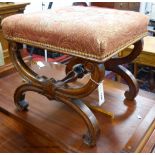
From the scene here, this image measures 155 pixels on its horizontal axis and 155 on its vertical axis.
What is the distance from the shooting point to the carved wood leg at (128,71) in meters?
0.85

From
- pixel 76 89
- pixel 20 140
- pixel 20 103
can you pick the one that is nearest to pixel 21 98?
pixel 20 103

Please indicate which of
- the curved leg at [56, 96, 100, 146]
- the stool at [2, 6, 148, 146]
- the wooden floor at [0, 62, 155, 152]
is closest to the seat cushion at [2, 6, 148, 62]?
the stool at [2, 6, 148, 146]

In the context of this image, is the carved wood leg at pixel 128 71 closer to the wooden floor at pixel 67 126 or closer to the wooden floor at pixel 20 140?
the wooden floor at pixel 67 126

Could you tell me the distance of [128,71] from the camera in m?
0.87

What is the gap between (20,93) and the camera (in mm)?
819

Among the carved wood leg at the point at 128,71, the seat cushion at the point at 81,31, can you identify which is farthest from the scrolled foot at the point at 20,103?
the carved wood leg at the point at 128,71

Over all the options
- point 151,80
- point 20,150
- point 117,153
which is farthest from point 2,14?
point 151,80

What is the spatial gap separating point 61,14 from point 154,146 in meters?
0.51

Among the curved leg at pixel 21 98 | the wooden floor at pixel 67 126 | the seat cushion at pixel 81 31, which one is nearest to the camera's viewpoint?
the seat cushion at pixel 81 31

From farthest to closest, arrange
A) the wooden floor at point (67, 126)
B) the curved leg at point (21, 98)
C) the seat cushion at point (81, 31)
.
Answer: the curved leg at point (21, 98) < the wooden floor at point (67, 126) < the seat cushion at point (81, 31)

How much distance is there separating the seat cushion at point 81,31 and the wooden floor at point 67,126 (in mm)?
265

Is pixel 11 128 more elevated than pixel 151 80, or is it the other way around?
pixel 11 128

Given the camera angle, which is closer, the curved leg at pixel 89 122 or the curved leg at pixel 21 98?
the curved leg at pixel 89 122

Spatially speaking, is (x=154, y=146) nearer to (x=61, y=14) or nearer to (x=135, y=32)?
(x=135, y=32)
